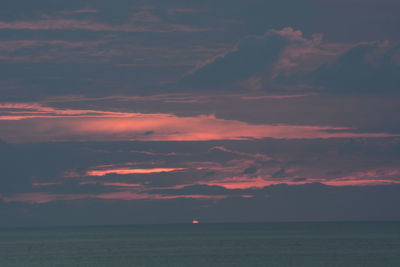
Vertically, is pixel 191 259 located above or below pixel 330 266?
above

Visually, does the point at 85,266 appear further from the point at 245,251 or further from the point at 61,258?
the point at 245,251

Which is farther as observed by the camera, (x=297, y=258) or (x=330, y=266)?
(x=297, y=258)

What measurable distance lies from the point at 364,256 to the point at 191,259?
105 ft

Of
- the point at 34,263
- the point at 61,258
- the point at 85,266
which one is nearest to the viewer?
the point at 85,266

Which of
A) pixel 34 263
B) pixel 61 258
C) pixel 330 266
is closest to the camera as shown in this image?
pixel 330 266

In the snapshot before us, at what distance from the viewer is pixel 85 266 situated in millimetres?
128250

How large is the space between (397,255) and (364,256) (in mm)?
7707

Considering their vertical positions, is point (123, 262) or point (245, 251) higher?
point (245, 251)

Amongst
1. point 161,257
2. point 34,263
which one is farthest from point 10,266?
point 161,257

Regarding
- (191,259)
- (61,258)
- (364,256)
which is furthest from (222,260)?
(61,258)

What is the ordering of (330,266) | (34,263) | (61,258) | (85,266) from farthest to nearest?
(61,258)
(34,263)
(85,266)
(330,266)

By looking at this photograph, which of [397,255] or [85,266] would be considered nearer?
[85,266]

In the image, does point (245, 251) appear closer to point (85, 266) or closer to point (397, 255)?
point (397, 255)

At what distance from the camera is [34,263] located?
5404 inches
